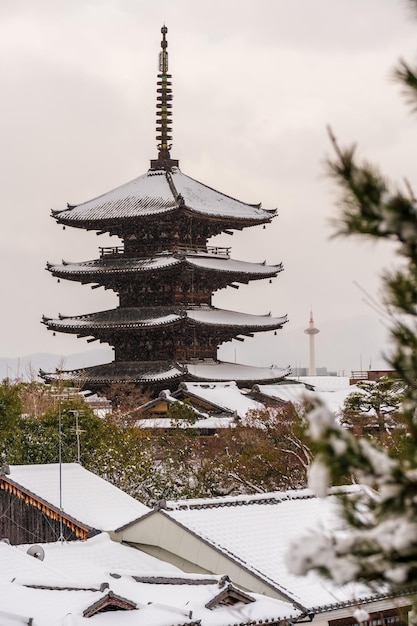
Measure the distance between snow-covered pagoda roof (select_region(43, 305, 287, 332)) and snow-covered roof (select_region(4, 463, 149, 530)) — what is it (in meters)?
24.9

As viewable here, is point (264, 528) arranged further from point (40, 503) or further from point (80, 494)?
point (80, 494)

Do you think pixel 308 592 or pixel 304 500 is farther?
pixel 304 500

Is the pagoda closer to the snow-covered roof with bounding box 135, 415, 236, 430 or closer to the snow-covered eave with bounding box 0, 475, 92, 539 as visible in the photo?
the snow-covered roof with bounding box 135, 415, 236, 430

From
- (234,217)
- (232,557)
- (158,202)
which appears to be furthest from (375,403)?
(232,557)

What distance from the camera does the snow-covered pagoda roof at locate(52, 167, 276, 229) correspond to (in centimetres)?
5506

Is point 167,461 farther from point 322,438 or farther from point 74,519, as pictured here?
point 322,438

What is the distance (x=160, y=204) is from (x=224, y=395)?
10.4 m

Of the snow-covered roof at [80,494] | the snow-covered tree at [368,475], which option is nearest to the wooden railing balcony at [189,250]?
the snow-covered roof at [80,494]

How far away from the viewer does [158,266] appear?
53250 millimetres

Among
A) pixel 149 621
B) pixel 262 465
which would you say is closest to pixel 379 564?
pixel 149 621

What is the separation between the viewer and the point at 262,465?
36.3 meters

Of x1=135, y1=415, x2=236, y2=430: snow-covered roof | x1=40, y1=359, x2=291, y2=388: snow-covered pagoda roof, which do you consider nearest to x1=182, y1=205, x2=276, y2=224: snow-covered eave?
x1=40, y1=359, x2=291, y2=388: snow-covered pagoda roof

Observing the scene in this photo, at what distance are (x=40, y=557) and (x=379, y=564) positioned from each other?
16964mm

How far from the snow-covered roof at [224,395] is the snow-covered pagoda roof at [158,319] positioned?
130 inches
